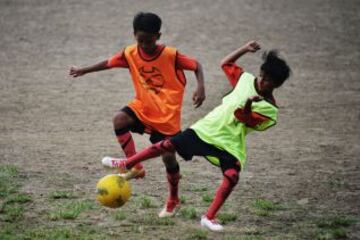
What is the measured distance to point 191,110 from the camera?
12.0m

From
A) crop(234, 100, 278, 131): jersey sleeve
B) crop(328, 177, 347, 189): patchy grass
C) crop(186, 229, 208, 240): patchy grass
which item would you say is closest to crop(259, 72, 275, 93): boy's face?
crop(234, 100, 278, 131): jersey sleeve

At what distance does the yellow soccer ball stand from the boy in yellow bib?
335mm

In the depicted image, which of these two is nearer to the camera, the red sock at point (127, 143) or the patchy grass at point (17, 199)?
the red sock at point (127, 143)

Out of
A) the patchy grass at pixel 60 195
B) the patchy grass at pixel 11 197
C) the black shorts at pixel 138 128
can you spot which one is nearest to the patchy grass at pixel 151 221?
the black shorts at pixel 138 128

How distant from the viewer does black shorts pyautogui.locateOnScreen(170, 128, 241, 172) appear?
232 inches

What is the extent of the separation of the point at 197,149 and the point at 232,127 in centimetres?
36

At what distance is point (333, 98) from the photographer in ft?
42.7

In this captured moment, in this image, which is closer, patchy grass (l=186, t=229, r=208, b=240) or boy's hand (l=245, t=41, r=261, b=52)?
patchy grass (l=186, t=229, r=208, b=240)

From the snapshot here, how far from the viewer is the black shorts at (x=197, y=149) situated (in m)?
5.89

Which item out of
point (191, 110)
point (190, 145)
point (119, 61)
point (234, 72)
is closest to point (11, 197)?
point (119, 61)

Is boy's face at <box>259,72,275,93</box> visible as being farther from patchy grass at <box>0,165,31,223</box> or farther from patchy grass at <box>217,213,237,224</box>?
patchy grass at <box>0,165,31,223</box>

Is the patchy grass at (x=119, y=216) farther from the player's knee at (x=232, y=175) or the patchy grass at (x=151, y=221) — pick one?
the player's knee at (x=232, y=175)

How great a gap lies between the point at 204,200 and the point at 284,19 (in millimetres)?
12702

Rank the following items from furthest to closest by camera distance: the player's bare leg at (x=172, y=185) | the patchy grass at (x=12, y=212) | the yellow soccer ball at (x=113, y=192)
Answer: the player's bare leg at (x=172, y=185) < the patchy grass at (x=12, y=212) < the yellow soccer ball at (x=113, y=192)
